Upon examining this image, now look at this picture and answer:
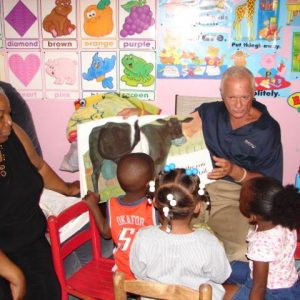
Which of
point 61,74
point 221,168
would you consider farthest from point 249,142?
point 61,74

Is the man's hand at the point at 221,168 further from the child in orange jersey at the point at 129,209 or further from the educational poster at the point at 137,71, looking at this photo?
the educational poster at the point at 137,71

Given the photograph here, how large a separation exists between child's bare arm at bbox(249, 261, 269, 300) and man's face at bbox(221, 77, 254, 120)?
2.94ft

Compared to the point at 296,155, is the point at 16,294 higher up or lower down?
lower down

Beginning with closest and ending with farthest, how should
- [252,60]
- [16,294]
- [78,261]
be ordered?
[16,294]
[78,261]
[252,60]

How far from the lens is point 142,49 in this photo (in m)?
2.74

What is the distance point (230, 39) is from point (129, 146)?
1058mm

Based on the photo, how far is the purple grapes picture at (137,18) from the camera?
267 cm

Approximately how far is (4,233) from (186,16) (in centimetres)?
183

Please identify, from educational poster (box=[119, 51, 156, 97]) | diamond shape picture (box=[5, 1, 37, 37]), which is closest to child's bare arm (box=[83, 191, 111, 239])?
educational poster (box=[119, 51, 156, 97])

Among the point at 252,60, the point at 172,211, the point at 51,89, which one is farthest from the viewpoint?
the point at 51,89

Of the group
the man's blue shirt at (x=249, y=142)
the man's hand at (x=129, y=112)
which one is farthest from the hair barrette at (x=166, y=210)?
the man's hand at (x=129, y=112)

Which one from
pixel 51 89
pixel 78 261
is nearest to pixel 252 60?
pixel 51 89

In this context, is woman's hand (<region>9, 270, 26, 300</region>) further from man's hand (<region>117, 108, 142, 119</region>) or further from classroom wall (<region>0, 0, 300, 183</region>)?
classroom wall (<region>0, 0, 300, 183</region>)

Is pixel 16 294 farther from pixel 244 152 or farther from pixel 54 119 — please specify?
pixel 54 119
